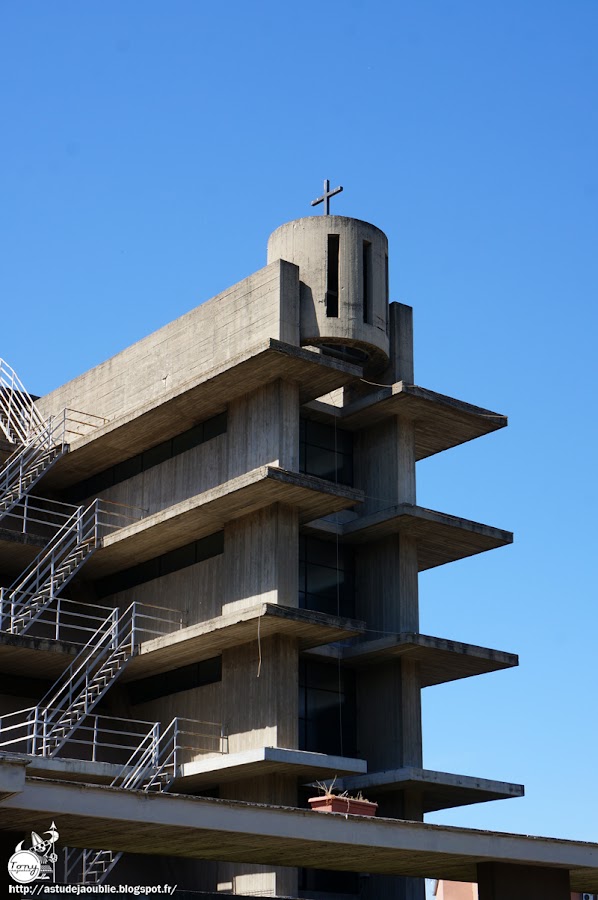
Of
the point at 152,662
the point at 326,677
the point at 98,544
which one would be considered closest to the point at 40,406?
the point at 98,544

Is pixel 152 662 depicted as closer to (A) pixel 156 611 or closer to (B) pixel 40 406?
(A) pixel 156 611

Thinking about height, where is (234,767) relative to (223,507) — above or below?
below

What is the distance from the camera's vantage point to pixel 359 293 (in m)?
38.5

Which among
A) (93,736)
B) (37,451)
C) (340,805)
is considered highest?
(37,451)

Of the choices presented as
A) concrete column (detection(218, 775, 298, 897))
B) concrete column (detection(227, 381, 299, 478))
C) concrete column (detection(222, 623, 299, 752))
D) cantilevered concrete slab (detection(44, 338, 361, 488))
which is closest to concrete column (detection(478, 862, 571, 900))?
concrete column (detection(218, 775, 298, 897))

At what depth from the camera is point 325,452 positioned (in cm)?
3959

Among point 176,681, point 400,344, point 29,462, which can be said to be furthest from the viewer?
point 29,462

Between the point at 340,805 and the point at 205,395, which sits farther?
the point at 205,395

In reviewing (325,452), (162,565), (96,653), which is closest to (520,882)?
(96,653)

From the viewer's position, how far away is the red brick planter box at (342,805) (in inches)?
1025

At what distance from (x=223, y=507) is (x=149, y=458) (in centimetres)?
536

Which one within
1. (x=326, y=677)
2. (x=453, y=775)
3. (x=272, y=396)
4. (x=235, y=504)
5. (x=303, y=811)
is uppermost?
(x=272, y=396)

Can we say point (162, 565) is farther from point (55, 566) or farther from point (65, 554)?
point (55, 566)

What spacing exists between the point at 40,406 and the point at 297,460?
14420 mm
